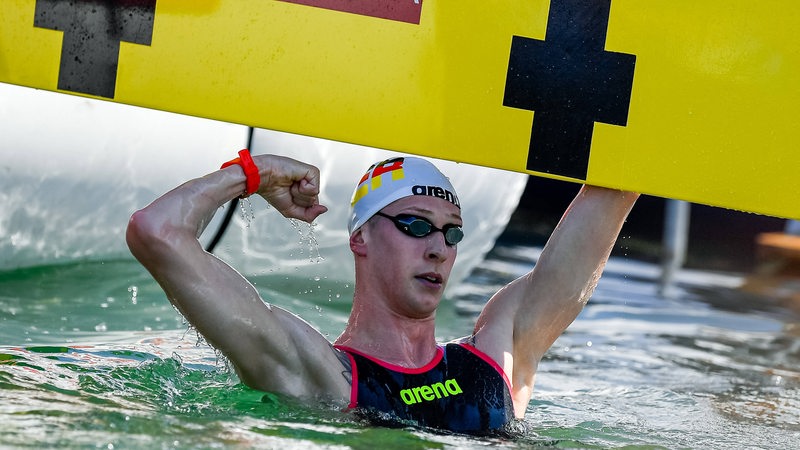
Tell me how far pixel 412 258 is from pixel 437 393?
15.0 inches

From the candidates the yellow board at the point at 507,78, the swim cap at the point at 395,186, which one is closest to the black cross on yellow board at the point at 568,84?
the yellow board at the point at 507,78

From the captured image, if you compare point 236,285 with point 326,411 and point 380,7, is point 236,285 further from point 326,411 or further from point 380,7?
point 380,7

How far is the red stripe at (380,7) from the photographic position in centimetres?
311

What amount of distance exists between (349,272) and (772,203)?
3643 millimetres

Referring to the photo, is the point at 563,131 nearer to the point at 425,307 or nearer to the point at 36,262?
the point at 425,307

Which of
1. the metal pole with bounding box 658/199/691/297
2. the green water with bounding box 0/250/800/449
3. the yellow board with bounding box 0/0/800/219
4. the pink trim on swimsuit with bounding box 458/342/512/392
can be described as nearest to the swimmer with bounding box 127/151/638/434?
the pink trim on swimsuit with bounding box 458/342/512/392

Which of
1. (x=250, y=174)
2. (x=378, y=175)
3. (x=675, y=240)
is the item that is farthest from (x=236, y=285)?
(x=675, y=240)

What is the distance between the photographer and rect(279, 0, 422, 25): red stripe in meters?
3.11

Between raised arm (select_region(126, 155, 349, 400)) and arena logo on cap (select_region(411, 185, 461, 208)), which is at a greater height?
arena logo on cap (select_region(411, 185, 461, 208))

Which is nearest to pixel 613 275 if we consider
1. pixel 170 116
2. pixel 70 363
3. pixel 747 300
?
pixel 747 300

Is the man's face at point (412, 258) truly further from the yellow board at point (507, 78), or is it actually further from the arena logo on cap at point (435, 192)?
the yellow board at point (507, 78)

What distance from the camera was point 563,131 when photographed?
10.2 feet

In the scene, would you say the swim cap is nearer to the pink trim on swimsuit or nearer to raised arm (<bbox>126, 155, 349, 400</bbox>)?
raised arm (<bbox>126, 155, 349, 400</bbox>)

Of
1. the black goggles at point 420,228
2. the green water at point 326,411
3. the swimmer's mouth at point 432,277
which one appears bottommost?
the green water at point 326,411
